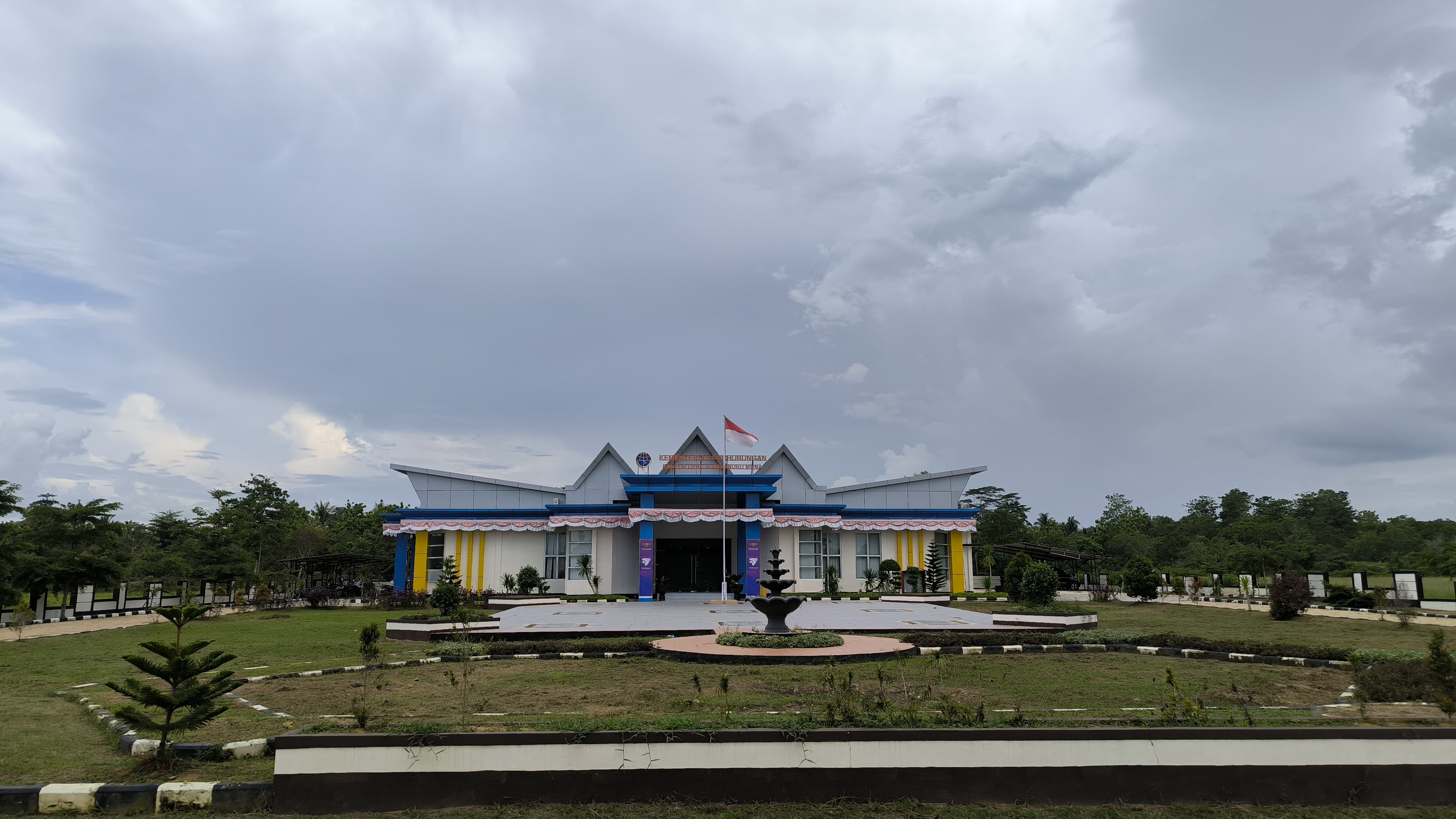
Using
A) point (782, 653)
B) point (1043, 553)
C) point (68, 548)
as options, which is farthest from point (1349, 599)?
point (68, 548)

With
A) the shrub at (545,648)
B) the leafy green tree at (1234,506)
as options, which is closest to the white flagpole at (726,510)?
the shrub at (545,648)

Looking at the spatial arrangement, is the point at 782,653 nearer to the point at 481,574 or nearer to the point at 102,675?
the point at 102,675

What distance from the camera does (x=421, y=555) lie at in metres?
40.7

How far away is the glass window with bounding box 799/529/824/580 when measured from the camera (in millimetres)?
40812

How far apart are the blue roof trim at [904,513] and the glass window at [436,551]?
2181 centimetres

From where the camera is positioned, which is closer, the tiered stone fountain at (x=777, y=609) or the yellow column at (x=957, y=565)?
the tiered stone fountain at (x=777, y=609)

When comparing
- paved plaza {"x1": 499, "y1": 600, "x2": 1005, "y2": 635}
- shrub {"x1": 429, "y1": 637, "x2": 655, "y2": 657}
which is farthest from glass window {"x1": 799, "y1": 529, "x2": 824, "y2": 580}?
shrub {"x1": 429, "y1": 637, "x2": 655, "y2": 657}

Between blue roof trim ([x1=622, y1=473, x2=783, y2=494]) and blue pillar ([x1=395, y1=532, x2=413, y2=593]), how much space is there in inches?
545

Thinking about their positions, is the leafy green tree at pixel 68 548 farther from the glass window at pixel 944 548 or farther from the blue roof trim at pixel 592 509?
the glass window at pixel 944 548

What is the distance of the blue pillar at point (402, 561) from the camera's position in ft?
135

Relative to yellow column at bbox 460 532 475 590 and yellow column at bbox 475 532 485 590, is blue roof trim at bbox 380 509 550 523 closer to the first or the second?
yellow column at bbox 460 532 475 590

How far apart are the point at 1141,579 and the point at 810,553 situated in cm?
1580

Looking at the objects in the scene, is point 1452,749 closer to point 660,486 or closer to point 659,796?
point 659,796

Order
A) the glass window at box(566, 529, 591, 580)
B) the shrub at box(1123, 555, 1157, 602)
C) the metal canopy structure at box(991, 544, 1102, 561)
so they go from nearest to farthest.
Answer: the shrub at box(1123, 555, 1157, 602) → the glass window at box(566, 529, 591, 580) → the metal canopy structure at box(991, 544, 1102, 561)
